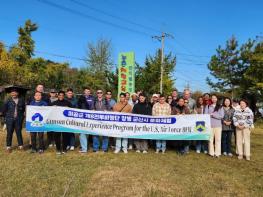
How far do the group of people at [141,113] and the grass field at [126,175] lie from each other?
41cm

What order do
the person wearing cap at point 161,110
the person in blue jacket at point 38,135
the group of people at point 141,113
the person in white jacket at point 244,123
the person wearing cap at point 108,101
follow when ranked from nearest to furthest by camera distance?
the person in blue jacket at point 38,135 < the group of people at point 141,113 < the person in white jacket at point 244,123 < the person wearing cap at point 161,110 < the person wearing cap at point 108,101

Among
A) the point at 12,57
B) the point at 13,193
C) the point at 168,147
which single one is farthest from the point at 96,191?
the point at 12,57

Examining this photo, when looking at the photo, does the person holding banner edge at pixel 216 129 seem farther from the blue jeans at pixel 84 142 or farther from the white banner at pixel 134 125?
the blue jeans at pixel 84 142

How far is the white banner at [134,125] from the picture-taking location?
8164 mm

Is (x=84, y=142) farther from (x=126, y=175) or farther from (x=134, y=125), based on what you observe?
(x=126, y=175)

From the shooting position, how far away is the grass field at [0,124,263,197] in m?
5.06

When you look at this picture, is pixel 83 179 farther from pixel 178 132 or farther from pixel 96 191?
pixel 178 132

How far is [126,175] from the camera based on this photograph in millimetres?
5996

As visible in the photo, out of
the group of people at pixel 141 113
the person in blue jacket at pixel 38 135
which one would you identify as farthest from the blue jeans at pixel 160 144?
the person in blue jacket at pixel 38 135

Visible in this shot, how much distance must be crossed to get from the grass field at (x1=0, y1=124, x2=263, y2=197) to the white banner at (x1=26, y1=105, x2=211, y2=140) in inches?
24.6

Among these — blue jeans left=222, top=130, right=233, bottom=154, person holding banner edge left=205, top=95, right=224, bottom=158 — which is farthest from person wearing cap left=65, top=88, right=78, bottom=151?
blue jeans left=222, top=130, right=233, bottom=154

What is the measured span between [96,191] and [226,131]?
16.3ft

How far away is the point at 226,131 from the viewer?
27.9ft

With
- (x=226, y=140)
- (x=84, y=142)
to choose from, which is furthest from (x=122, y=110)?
(x=226, y=140)
